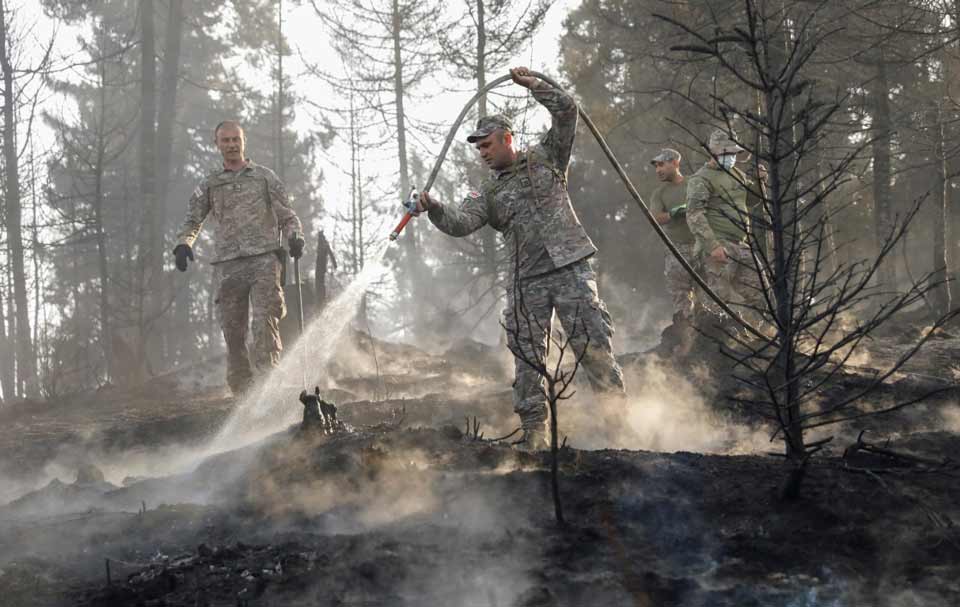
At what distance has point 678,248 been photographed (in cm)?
886

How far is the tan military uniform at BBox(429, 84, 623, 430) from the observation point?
210 inches

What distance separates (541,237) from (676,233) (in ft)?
12.6

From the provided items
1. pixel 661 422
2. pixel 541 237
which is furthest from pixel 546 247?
pixel 661 422

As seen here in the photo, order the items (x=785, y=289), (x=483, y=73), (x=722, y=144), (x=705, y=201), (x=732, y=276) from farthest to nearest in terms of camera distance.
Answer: (x=483, y=73), (x=732, y=276), (x=722, y=144), (x=705, y=201), (x=785, y=289)

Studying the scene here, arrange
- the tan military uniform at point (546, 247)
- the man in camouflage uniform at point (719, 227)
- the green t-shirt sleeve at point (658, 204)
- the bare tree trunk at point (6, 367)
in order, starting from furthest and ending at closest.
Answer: the bare tree trunk at point (6, 367), the green t-shirt sleeve at point (658, 204), the man in camouflage uniform at point (719, 227), the tan military uniform at point (546, 247)

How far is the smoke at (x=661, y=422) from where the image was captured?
19.4 feet

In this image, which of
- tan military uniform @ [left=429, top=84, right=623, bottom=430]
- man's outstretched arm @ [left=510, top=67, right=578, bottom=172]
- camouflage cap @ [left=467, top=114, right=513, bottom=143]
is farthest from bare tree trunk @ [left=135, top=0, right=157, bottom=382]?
man's outstretched arm @ [left=510, top=67, right=578, bottom=172]

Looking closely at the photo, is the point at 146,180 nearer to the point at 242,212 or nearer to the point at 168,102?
the point at 168,102

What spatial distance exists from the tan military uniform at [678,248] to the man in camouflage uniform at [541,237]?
3.28 meters

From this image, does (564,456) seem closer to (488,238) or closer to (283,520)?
(283,520)

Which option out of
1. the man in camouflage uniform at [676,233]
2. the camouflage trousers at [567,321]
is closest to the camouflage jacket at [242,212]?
the camouflage trousers at [567,321]

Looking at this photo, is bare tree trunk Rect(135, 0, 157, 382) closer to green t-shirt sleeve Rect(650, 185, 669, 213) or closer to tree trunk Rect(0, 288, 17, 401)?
tree trunk Rect(0, 288, 17, 401)

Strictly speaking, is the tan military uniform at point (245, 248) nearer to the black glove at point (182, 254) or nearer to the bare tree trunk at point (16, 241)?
the black glove at point (182, 254)

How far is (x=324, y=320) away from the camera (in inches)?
473
